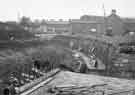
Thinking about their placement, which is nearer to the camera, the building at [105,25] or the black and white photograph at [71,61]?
the black and white photograph at [71,61]

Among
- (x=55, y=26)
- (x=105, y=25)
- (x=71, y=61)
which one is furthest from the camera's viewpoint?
(x=55, y=26)

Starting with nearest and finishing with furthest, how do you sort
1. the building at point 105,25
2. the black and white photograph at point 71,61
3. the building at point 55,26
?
the black and white photograph at point 71,61 → the building at point 105,25 → the building at point 55,26

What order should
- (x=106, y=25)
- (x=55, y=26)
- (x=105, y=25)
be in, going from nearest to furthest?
(x=106, y=25) → (x=105, y=25) → (x=55, y=26)

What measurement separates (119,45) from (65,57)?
671cm

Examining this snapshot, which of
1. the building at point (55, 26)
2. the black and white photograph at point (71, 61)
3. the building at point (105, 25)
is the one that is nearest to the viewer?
the black and white photograph at point (71, 61)

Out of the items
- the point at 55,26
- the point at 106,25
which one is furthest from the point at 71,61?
the point at 55,26

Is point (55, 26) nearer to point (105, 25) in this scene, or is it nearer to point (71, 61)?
point (105, 25)

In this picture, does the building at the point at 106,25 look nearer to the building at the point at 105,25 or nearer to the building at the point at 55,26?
the building at the point at 105,25

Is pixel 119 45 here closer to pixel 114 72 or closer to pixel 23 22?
pixel 114 72

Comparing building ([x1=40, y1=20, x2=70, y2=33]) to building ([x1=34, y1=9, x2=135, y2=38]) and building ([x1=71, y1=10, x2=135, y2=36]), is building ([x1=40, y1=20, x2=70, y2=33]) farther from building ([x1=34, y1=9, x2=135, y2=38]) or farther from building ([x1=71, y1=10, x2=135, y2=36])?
building ([x1=71, y1=10, x2=135, y2=36])

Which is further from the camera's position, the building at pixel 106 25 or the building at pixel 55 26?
the building at pixel 55 26

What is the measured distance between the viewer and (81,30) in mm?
32656

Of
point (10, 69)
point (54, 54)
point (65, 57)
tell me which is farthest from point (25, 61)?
point (65, 57)

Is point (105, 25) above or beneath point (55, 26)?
beneath
